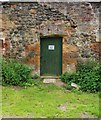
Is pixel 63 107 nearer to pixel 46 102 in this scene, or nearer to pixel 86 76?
pixel 46 102

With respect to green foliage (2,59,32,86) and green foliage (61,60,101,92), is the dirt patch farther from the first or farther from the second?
green foliage (2,59,32,86)

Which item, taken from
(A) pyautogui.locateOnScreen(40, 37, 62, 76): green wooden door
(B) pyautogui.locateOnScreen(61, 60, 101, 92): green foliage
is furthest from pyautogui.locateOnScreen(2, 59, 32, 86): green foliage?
(B) pyautogui.locateOnScreen(61, 60, 101, 92): green foliage

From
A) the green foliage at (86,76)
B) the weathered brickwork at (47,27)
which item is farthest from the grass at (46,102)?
the weathered brickwork at (47,27)

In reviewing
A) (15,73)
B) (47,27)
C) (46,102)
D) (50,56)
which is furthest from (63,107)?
(47,27)

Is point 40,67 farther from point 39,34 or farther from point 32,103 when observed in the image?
point 32,103

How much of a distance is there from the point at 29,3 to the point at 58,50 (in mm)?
2507

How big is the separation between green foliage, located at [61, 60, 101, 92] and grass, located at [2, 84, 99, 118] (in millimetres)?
553

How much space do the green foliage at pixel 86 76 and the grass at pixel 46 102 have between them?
21.8 inches

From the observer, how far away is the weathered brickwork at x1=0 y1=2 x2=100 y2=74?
15.7 meters

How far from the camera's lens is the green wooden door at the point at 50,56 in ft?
52.2

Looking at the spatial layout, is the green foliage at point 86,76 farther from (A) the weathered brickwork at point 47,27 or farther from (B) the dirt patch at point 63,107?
(B) the dirt patch at point 63,107

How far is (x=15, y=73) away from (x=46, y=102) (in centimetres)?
307

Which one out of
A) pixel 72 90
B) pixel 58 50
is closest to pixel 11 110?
pixel 72 90

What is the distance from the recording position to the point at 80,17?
15711 millimetres
